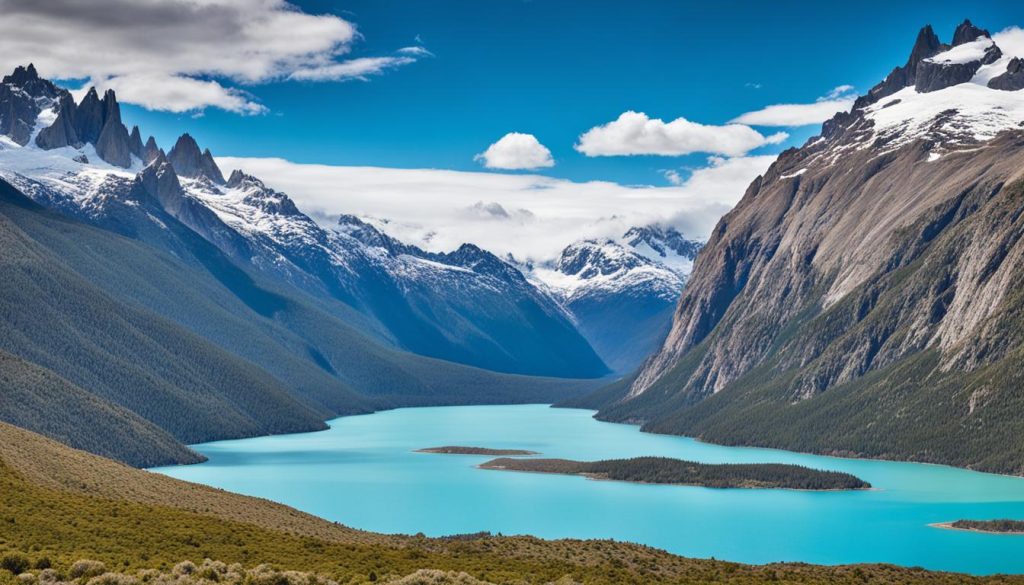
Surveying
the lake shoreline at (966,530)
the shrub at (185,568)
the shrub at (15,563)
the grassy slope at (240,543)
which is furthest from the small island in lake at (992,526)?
the shrub at (15,563)

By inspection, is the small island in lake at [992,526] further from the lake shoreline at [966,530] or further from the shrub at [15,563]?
the shrub at [15,563]

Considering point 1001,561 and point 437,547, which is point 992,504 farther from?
point 437,547

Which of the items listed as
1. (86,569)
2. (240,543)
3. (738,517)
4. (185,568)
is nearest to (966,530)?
(738,517)

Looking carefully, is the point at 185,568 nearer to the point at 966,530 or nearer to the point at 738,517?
the point at 966,530

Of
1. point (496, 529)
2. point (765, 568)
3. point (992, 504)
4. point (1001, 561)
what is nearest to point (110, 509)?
point (765, 568)

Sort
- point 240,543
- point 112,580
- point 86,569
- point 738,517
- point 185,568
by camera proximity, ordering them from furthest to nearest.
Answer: point 738,517, point 240,543, point 185,568, point 86,569, point 112,580
